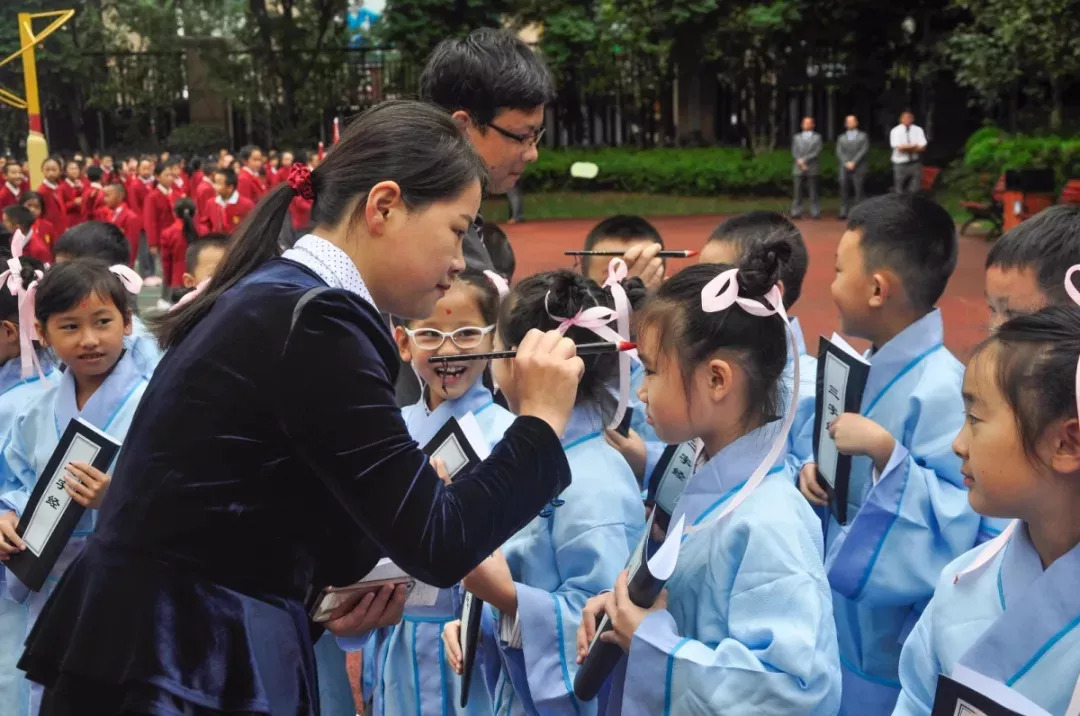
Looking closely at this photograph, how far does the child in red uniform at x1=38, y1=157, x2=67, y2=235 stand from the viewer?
14664 millimetres

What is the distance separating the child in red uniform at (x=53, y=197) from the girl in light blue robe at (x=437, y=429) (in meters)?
12.6

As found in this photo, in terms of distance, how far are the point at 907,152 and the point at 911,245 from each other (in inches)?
601

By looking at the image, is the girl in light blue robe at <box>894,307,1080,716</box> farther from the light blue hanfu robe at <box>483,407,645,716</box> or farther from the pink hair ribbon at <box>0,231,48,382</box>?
the pink hair ribbon at <box>0,231,48,382</box>

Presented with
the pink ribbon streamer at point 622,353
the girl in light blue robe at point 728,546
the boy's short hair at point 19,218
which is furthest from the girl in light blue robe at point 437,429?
the boy's short hair at point 19,218

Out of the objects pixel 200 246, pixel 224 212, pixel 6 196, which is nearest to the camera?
pixel 200 246

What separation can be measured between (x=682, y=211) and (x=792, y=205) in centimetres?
188

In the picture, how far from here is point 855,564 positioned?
8.59ft

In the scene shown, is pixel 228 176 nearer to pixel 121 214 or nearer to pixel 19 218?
pixel 121 214

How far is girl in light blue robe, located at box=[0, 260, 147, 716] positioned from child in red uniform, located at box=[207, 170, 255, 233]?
411 inches

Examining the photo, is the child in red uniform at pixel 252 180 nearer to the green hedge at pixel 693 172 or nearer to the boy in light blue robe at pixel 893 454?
the green hedge at pixel 693 172

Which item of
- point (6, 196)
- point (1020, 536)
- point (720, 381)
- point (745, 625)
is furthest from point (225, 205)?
point (1020, 536)

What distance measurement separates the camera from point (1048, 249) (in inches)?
108

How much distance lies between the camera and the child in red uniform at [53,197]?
14.7 metres

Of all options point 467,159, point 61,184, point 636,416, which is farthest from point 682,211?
point 467,159
